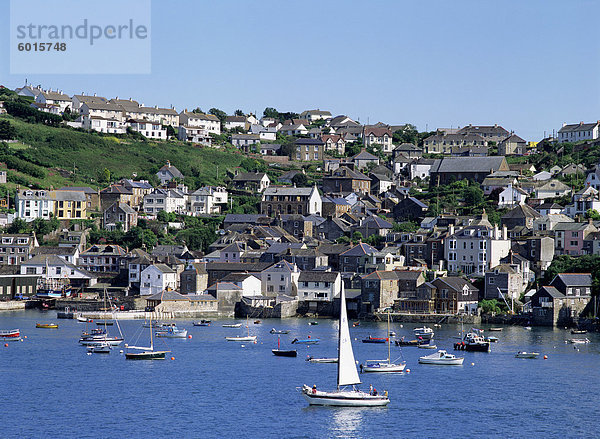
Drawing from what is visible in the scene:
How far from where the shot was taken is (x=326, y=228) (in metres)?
116

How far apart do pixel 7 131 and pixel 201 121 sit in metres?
37.5

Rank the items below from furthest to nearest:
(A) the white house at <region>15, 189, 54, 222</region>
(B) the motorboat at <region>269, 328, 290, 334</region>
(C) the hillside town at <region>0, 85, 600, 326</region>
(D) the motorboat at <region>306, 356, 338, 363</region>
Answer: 1. (A) the white house at <region>15, 189, 54, 222</region>
2. (C) the hillside town at <region>0, 85, 600, 326</region>
3. (B) the motorboat at <region>269, 328, 290, 334</region>
4. (D) the motorboat at <region>306, 356, 338, 363</region>

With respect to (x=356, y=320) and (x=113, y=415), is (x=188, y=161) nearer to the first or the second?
(x=356, y=320)

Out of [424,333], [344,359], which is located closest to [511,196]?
[424,333]

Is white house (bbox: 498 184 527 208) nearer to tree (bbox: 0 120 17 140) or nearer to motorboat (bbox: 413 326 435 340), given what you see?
motorboat (bbox: 413 326 435 340)

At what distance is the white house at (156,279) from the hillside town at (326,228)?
0.47 feet

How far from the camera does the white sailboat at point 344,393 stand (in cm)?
5053

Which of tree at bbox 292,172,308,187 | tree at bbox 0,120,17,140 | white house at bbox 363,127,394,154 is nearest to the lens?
tree at bbox 0,120,17,140

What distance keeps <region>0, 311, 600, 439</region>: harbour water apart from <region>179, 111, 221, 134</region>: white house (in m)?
89.3

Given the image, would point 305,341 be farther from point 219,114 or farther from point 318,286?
point 219,114

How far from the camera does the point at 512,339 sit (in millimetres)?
77062

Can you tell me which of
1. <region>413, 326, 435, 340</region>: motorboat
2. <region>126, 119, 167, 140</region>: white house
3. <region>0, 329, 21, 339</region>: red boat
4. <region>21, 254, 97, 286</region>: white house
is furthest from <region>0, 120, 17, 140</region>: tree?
<region>413, 326, 435, 340</region>: motorboat

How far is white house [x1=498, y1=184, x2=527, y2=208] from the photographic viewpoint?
118 metres

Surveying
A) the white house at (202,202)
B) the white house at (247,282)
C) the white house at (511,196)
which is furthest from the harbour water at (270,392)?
the white house at (202,202)
